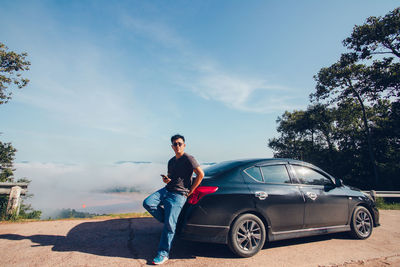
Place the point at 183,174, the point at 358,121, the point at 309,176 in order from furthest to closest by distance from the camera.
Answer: the point at 358,121, the point at 309,176, the point at 183,174

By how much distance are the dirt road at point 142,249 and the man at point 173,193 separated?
359mm

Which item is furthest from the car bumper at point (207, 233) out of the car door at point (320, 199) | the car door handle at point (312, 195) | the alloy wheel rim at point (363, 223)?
the alloy wheel rim at point (363, 223)

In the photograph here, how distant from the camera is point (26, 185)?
5879 millimetres

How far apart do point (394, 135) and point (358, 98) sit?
31.3 ft

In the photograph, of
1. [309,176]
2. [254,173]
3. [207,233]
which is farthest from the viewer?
[309,176]

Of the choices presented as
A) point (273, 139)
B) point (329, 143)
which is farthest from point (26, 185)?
point (273, 139)

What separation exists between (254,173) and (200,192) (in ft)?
3.54

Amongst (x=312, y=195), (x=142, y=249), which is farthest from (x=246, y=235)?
(x=142, y=249)

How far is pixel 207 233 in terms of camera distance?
3.18 m

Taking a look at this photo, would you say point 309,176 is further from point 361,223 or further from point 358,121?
point 358,121

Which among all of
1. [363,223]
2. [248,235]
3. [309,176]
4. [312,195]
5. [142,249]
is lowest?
[142,249]

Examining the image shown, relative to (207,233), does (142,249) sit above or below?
→ below

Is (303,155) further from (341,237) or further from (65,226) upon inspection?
(65,226)

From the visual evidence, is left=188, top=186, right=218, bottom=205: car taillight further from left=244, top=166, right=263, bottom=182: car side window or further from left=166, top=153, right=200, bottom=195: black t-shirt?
left=244, top=166, right=263, bottom=182: car side window
